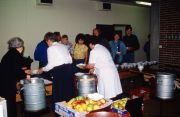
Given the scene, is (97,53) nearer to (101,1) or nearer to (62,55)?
(62,55)

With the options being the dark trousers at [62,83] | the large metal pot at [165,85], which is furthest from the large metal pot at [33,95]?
the large metal pot at [165,85]

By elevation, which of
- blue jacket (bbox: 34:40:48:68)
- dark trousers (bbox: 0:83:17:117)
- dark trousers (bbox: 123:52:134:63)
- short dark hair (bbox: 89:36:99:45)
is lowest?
dark trousers (bbox: 0:83:17:117)

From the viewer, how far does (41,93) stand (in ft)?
9.16

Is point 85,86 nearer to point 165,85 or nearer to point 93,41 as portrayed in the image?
point 93,41

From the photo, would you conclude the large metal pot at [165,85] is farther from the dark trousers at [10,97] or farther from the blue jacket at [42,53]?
the blue jacket at [42,53]

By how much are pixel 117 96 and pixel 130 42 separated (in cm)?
290

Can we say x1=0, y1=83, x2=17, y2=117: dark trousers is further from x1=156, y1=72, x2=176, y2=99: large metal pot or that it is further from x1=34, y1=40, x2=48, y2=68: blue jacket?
x1=34, y1=40, x2=48, y2=68: blue jacket

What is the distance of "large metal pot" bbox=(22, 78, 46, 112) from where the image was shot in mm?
2736

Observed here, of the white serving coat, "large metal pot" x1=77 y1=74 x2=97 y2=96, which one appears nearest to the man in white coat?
the white serving coat

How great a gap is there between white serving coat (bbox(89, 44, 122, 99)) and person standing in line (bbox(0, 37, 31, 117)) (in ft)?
3.68

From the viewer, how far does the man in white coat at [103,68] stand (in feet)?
11.9

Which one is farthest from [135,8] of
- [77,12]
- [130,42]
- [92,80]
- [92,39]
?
[92,80]

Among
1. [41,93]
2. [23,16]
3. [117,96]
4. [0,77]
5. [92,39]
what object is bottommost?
[117,96]

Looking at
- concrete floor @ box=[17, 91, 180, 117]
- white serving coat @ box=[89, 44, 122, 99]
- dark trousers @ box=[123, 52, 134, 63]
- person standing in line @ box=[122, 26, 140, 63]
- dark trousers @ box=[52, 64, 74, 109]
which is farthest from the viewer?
person standing in line @ box=[122, 26, 140, 63]
